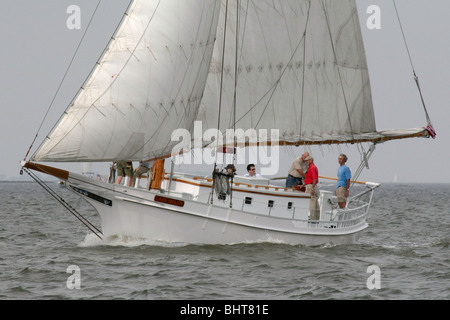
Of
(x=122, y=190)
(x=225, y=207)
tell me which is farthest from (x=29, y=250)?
(x=225, y=207)

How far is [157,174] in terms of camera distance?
22.3m

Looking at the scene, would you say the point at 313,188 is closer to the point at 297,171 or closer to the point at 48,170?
the point at 297,171

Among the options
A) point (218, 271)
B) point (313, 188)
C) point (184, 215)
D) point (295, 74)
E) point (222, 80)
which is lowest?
point (218, 271)

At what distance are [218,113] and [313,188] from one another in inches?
151

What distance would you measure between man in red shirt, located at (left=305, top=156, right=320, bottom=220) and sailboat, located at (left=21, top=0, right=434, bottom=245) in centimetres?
27

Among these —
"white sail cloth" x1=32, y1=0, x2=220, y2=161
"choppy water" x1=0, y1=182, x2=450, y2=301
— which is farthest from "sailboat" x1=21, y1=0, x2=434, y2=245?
"choppy water" x1=0, y1=182, x2=450, y2=301

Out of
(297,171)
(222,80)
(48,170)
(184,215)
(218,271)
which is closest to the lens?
(218,271)

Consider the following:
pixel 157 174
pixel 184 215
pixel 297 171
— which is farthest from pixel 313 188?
pixel 157 174

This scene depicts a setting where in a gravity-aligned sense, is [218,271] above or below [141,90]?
below

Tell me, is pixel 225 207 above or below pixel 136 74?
below

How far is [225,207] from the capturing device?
2169 centimetres

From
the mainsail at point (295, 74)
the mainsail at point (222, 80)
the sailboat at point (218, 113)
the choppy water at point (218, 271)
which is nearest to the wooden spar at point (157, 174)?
the sailboat at point (218, 113)
